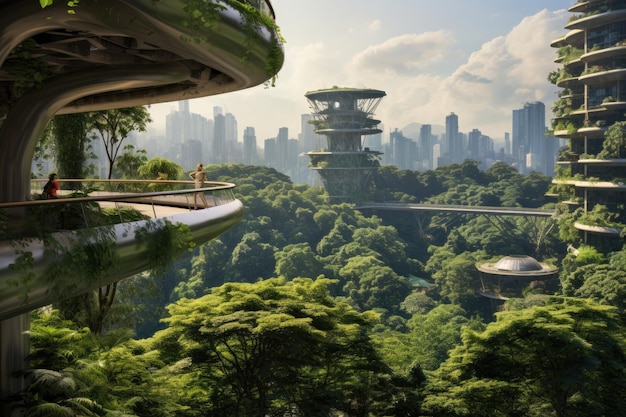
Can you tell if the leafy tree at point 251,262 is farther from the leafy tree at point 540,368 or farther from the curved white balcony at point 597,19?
the leafy tree at point 540,368

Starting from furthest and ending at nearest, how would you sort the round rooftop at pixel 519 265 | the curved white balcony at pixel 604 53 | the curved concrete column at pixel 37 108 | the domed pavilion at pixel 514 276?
the round rooftop at pixel 519 265
the domed pavilion at pixel 514 276
the curved white balcony at pixel 604 53
the curved concrete column at pixel 37 108

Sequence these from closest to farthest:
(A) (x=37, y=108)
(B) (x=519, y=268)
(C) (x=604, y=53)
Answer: (A) (x=37, y=108) < (C) (x=604, y=53) < (B) (x=519, y=268)

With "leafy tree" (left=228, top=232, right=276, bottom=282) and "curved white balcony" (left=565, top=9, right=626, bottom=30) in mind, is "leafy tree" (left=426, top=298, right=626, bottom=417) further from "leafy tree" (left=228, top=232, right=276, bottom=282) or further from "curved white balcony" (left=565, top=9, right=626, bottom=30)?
"leafy tree" (left=228, top=232, right=276, bottom=282)

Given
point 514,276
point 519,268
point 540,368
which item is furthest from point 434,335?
point 540,368

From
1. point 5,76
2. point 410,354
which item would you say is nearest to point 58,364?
point 5,76

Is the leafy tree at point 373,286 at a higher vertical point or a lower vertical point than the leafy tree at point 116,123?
lower

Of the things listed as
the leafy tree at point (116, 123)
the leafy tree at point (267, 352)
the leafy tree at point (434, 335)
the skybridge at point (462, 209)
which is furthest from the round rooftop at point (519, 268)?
the leafy tree at point (116, 123)

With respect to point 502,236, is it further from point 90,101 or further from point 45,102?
point 45,102

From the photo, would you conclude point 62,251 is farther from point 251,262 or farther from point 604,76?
point 251,262
